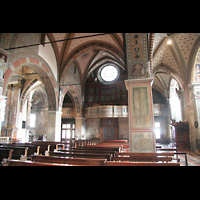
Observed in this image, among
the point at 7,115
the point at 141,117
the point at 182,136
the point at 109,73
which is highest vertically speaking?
the point at 109,73

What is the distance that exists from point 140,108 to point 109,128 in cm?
1256

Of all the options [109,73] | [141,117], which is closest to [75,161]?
[141,117]

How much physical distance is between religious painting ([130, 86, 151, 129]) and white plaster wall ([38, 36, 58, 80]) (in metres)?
6.97

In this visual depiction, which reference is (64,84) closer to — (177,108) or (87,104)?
(87,104)

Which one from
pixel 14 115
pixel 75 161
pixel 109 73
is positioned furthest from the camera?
pixel 109 73

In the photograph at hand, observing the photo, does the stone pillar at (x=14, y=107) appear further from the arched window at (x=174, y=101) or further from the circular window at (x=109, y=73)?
Answer: the arched window at (x=174, y=101)

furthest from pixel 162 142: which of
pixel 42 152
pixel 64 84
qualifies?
pixel 42 152

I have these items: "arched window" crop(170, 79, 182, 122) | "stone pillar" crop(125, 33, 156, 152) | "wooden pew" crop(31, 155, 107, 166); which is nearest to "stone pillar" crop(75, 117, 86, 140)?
"arched window" crop(170, 79, 182, 122)

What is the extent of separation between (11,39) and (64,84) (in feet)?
22.6

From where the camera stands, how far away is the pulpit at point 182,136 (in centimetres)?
1289

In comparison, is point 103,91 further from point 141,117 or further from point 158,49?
point 141,117

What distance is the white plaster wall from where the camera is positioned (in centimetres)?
1141

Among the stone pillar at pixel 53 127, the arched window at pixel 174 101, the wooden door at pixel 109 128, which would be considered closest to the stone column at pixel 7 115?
the stone pillar at pixel 53 127

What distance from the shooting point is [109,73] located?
2081 centimetres
